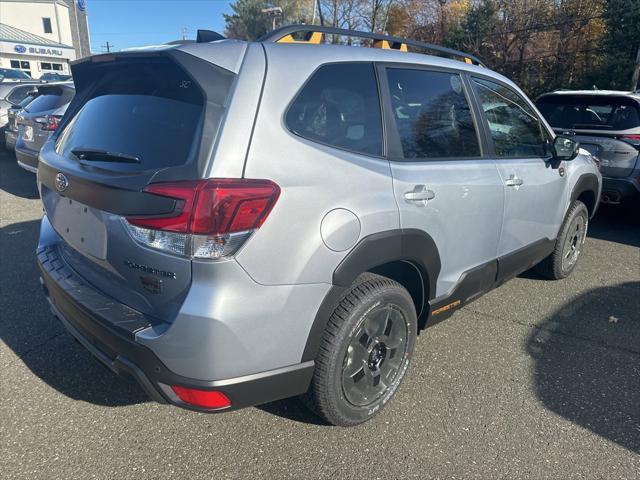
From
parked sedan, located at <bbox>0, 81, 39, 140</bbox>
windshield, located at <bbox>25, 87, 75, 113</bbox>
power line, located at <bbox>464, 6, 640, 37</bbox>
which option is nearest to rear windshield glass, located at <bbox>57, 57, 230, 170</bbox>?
windshield, located at <bbox>25, 87, 75, 113</bbox>

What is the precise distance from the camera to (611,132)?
18.9 ft

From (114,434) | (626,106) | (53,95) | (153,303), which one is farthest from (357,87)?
(53,95)

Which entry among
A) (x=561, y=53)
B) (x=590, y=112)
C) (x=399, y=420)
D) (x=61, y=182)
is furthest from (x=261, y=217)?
(x=561, y=53)

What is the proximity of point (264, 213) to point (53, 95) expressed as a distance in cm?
690

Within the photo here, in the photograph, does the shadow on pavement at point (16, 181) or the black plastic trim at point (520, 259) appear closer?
the black plastic trim at point (520, 259)

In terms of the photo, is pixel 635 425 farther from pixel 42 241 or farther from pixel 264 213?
pixel 42 241

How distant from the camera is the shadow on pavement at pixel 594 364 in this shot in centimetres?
261

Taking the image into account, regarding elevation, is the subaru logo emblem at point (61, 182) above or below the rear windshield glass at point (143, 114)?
below

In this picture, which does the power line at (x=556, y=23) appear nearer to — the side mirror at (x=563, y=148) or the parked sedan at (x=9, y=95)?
the side mirror at (x=563, y=148)

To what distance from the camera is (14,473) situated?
2.11 meters

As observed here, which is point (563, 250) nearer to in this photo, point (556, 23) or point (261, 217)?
point (261, 217)

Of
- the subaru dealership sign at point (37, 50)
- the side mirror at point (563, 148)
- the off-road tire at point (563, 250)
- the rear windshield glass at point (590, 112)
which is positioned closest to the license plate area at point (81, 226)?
the side mirror at point (563, 148)

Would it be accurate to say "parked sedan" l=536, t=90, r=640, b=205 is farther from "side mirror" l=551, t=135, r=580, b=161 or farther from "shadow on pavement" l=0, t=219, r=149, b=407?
"shadow on pavement" l=0, t=219, r=149, b=407

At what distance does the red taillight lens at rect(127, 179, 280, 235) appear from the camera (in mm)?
1751
